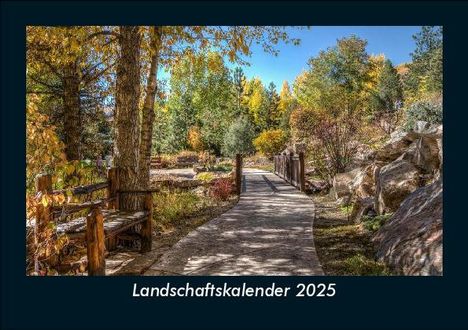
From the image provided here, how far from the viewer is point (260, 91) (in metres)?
52.9

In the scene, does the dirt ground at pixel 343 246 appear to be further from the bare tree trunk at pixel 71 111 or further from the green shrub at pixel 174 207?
the bare tree trunk at pixel 71 111

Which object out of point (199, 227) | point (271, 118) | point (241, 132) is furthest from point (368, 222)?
point (271, 118)

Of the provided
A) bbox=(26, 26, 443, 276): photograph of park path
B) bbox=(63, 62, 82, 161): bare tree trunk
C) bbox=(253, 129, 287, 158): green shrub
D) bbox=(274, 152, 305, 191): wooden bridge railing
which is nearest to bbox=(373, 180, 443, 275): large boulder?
bbox=(26, 26, 443, 276): photograph of park path

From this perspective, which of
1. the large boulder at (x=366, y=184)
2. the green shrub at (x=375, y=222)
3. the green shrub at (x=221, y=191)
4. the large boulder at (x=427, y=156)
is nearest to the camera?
the green shrub at (x=375, y=222)

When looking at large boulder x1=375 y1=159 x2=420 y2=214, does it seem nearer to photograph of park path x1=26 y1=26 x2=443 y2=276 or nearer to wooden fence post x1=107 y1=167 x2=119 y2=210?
photograph of park path x1=26 y1=26 x2=443 y2=276

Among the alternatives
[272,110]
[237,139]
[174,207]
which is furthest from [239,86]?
[174,207]

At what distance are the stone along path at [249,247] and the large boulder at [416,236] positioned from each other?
0.88 metres

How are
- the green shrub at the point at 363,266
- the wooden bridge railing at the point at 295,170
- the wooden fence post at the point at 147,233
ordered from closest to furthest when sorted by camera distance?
the green shrub at the point at 363,266
the wooden fence post at the point at 147,233
the wooden bridge railing at the point at 295,170

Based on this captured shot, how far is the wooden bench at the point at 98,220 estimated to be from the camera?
3.80 meters

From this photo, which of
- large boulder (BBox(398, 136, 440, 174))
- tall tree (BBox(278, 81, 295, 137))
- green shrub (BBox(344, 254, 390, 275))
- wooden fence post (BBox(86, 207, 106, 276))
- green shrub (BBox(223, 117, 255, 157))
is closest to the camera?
wooden fence post (BBox(86, 207, 106, 276))

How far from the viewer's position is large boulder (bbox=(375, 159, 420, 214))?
6.50 m

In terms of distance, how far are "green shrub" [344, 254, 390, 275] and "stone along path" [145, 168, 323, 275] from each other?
362 millimetres

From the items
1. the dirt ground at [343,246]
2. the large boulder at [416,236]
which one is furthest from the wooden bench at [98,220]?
the large boulder at [416,236]

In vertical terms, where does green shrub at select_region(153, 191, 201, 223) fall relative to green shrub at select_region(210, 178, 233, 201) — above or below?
below
